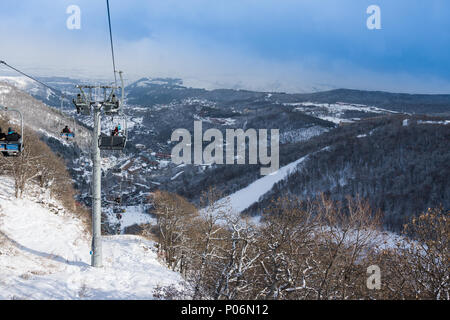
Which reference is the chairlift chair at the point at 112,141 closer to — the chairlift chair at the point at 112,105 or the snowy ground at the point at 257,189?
the chairlift chair at the point at 112,105

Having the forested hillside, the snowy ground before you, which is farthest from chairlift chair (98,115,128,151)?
the snowy ground

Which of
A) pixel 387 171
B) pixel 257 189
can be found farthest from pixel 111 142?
pixel 387 171

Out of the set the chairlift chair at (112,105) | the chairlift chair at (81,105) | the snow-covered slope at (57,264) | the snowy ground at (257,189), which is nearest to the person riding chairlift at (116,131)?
the chairlift chair at (112,105)

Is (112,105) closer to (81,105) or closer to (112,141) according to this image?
(81,105)

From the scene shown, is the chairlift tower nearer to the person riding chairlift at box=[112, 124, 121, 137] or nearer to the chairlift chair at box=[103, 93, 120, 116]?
the chairlift chair at box=[103, 93, 120, 116]

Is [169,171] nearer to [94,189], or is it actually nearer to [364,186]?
[364,186]

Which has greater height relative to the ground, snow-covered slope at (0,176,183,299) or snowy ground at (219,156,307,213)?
snow-covered slope at (0,176,183,299)

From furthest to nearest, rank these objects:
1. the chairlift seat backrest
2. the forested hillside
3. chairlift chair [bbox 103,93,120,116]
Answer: the forested hillside < chairlift chair [bbox 103,93,120,116] < the chairlift seat backrest

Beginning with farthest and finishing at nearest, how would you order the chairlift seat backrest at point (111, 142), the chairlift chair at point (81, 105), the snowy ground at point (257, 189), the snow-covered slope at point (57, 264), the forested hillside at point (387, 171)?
the snowy ground at point (257, 189) → the forested hillside at point (387, 171) → the chairlift chair at point (81, 105) → the chairlift seat backrest at point (111, 142) → the snow-covered slope at point (57, 264)

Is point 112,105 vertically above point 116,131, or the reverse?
point 112,105
